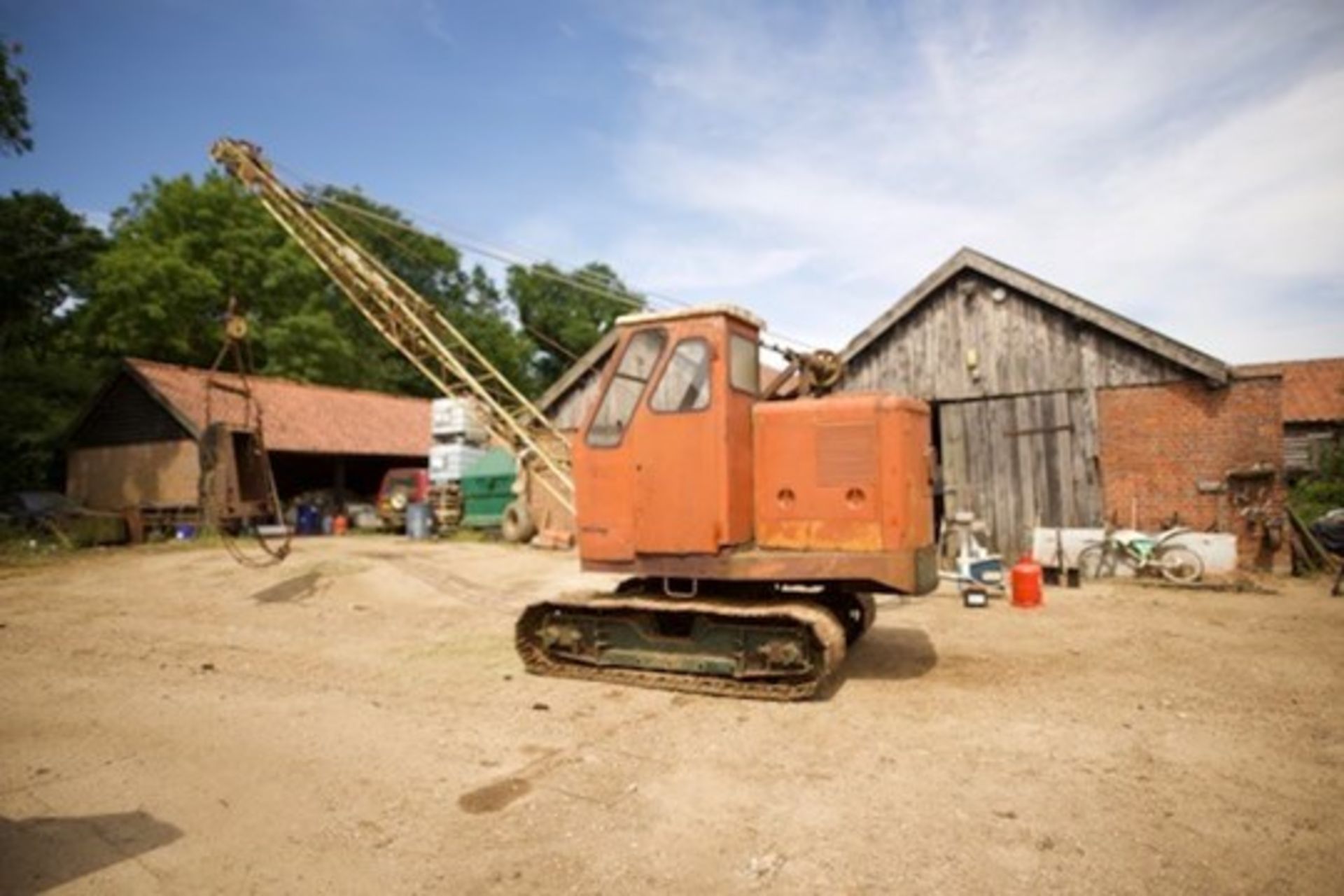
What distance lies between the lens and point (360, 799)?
4141mm

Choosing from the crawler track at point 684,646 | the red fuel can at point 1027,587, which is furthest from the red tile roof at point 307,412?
the red fuel can at point 1027,587

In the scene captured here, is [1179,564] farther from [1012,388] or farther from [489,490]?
[489,490]

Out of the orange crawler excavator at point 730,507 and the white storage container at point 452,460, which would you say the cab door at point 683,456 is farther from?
the white storage container at point 452,460

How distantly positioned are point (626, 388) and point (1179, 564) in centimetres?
992

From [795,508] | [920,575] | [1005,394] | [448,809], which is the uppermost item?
[1005,394]

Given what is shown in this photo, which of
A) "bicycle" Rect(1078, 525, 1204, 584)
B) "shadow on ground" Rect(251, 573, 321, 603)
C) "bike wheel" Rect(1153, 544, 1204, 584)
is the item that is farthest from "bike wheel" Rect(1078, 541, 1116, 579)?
"shadow on ground" Rect(251, 573, 321, 603)

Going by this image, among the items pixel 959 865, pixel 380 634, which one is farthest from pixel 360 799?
pixel 380 634

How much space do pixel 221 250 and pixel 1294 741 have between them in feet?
133

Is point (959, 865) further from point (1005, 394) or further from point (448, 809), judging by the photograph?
point (1005, 394)

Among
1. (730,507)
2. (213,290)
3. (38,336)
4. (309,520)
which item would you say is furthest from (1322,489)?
(38,336)

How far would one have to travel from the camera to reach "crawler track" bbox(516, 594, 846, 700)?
19.1ft

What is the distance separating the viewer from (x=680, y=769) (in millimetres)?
4535

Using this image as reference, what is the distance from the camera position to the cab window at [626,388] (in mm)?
6328

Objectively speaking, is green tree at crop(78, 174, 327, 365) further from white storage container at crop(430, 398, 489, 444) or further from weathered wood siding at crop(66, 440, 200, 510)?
white storage container at crop(430, 398, 489, 444)
